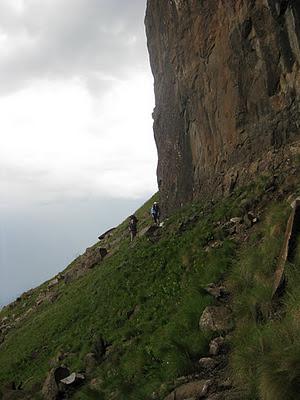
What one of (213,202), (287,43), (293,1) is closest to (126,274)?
(213,202)

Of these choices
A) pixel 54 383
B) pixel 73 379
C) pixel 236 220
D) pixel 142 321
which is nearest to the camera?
pixel 73 379

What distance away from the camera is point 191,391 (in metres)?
7.91

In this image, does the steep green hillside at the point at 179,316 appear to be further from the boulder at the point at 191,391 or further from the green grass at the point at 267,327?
the boulder at the point at 191,391

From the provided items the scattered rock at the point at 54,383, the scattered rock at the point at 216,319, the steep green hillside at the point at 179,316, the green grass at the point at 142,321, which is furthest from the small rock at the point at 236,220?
the scattered rock at the point at 54,383

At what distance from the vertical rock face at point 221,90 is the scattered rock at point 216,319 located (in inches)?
425

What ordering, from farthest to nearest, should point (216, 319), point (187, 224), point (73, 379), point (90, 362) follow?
point (187, 224), point (90, 362), point (73, 379), point (216, 319)

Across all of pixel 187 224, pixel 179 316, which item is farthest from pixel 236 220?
pixel 179 316

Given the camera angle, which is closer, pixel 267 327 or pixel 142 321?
pixel 267 327

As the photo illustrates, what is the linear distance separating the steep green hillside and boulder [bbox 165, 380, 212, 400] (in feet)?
1.52

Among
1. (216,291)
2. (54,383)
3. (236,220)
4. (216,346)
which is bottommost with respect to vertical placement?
(54,383)

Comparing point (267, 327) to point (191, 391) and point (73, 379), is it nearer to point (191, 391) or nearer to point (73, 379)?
point (191, 391)

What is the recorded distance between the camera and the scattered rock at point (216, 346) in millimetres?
9242

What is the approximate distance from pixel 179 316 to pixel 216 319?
215 cm

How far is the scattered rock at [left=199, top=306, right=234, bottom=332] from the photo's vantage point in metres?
9.95
